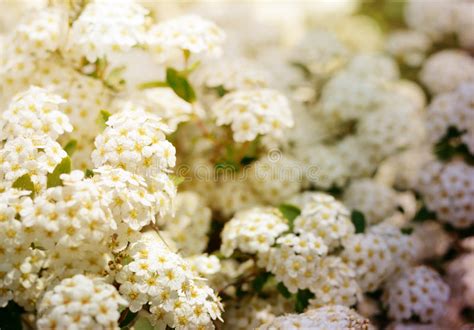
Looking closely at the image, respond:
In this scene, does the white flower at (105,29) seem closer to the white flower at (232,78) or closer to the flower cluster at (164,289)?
the white flower at (232,78)

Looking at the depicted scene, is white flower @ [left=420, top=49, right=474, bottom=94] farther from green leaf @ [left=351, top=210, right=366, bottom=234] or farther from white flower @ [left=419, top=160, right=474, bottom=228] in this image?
green leaf @ [left=351, top=210, right=366, bottom=234]

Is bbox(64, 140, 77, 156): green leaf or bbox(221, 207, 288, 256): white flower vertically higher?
bbox(64, 140, 77, 156): green leaf

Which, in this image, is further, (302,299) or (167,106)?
(167,106)

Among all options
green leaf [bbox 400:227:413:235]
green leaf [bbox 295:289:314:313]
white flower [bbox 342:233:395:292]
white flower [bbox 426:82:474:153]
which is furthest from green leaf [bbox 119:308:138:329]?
white flower [bbox 426:82:474:153]

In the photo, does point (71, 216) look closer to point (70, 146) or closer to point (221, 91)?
point (70, 146)

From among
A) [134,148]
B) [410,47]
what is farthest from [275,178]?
[410,47]

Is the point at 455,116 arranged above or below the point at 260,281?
above
